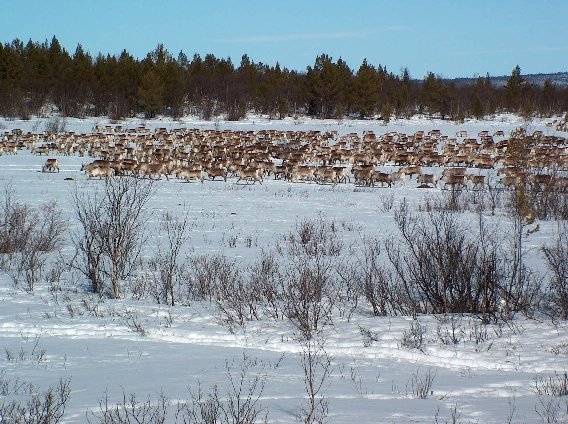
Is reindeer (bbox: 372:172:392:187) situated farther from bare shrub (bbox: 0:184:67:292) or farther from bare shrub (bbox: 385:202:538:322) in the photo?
bare shrub (bbox: 385:202:538:322)

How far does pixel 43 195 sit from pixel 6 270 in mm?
11334

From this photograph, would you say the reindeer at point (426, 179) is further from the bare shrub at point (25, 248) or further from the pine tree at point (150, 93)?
the pine tree at point (150, 93)

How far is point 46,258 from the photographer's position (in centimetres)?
1308

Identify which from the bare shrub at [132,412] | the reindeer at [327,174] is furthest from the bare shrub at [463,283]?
the reindeer at [327,174]

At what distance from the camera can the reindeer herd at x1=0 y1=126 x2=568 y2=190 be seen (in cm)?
2795

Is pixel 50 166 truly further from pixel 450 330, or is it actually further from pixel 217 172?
pixel 450 330

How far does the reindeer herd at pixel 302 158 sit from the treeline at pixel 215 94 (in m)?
20.1

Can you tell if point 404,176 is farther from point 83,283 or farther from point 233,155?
point 83,283

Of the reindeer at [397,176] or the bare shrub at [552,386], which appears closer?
the bare shrub at [552,386]

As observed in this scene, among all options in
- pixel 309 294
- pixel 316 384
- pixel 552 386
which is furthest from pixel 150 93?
pixel 552 386

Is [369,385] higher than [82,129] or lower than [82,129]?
lower

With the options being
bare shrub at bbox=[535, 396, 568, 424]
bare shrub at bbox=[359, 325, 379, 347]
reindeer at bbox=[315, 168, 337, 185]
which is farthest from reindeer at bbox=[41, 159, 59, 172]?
bare shrub at bbox=[535, 396, 568, 424]

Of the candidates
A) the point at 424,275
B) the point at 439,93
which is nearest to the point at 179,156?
the point at 424,275

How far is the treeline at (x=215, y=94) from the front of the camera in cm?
6469
